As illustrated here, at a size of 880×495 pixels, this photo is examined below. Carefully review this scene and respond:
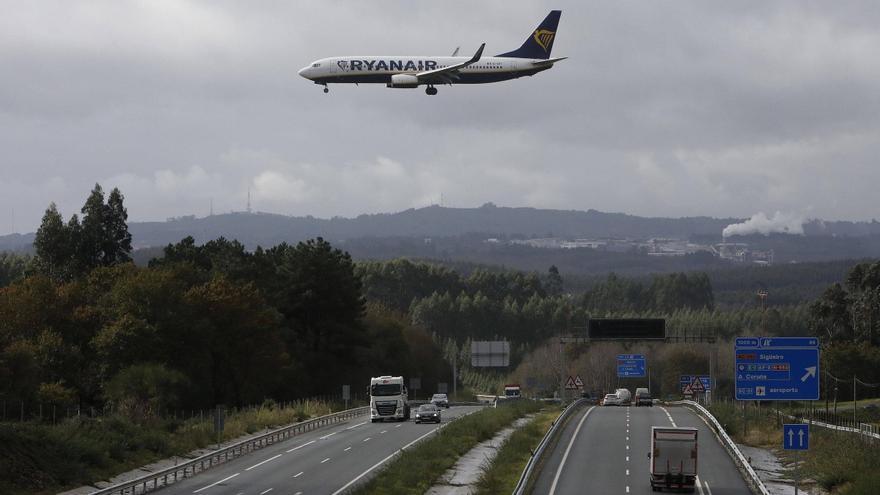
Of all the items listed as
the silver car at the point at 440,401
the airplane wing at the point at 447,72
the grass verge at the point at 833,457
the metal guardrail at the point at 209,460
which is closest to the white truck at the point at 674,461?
the grass verge at the point at 833,457

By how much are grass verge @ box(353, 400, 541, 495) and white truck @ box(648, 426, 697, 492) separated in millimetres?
9199

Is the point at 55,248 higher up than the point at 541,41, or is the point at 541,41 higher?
the point at 541,41

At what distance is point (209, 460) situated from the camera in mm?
60719

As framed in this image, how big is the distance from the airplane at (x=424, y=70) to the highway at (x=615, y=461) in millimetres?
24745

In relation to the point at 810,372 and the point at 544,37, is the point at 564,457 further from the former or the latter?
the point at 544,37

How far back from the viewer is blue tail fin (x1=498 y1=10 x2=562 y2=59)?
97.6 m

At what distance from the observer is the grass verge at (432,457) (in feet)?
161

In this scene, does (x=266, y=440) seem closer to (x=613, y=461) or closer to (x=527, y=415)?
(x=613, y=461)

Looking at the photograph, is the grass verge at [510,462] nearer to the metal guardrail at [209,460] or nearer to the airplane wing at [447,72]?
the metal guardrail at [209,460]

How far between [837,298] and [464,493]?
12080 cm

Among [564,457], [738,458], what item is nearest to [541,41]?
[564,457]

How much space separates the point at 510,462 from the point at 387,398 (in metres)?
28.7

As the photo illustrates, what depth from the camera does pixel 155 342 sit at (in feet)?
300

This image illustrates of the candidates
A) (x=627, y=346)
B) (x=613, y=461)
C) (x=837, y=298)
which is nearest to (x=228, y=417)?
(x=613, y=461)
